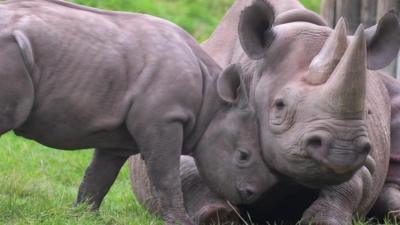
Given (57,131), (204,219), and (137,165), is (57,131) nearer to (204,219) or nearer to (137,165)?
(204,219)

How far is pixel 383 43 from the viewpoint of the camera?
6.36 m

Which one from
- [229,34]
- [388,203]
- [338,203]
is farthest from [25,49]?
[388,203]

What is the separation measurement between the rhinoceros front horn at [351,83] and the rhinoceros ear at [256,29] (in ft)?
2.49

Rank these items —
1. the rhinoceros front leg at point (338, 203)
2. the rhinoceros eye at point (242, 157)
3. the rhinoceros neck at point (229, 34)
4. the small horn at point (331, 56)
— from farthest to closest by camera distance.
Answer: the rhinoceros neck at point (229, 34) < the rhinoceros front leg at point (338, 203) < the rhinoceros eye at point (242, 157) < the small horn at point (331, 56)

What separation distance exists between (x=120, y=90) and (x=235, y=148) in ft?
2.28

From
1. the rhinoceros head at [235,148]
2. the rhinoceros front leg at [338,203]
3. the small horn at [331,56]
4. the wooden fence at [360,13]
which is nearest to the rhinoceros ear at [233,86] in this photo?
the rhinoceros head at [235,148]

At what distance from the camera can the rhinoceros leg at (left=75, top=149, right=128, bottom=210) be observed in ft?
21.3

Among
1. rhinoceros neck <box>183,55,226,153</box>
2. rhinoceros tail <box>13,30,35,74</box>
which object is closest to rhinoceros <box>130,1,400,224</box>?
rhinoceros neck <box>183,55,226,153</box>

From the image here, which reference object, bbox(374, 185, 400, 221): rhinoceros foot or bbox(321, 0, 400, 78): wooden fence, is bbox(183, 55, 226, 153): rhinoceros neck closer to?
bbox(374, 185, 400, 221): rhinoceros foot

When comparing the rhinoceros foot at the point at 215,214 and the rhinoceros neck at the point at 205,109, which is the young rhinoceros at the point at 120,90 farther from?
the rhinoceros foot at the point at 215,214

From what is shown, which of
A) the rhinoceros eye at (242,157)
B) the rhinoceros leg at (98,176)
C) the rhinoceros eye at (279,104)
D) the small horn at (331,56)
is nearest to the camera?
the small horn at (331,56)

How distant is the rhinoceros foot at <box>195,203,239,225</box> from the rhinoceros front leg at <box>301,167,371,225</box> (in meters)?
0.41

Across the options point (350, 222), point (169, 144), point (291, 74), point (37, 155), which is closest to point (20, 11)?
point (169, 144)

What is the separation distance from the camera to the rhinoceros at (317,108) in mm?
5570
